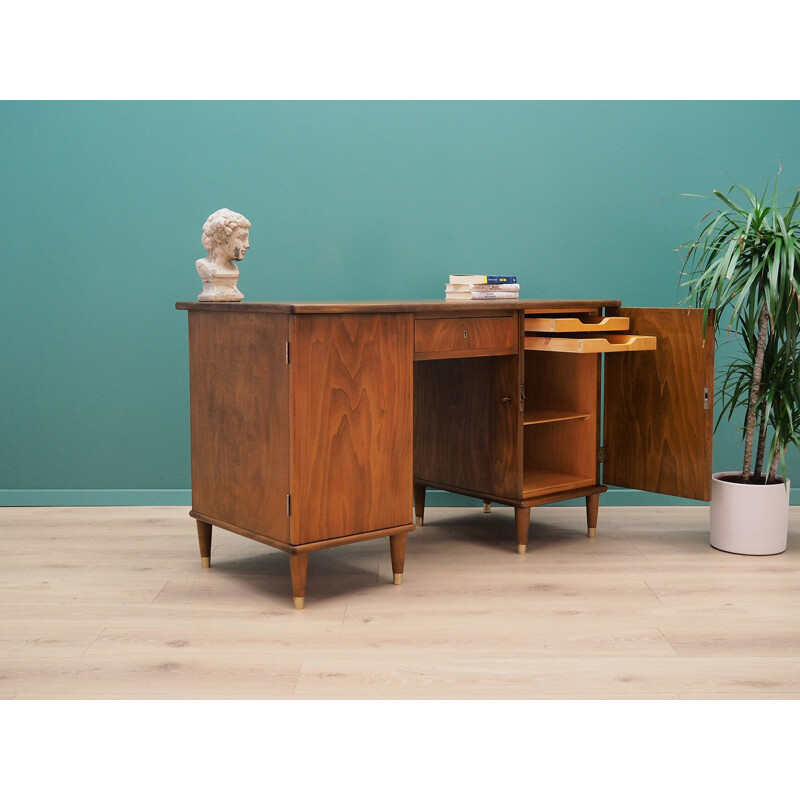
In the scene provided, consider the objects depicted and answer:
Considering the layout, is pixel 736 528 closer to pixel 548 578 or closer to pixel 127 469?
pixel 548 578

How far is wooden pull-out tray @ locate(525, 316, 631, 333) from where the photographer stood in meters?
3.11

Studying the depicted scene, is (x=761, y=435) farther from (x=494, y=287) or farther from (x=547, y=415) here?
(x=494, y=287)

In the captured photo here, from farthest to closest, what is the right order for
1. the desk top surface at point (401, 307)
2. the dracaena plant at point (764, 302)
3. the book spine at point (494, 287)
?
1. the book spine at point (494, 287)
2. the dracaena plant at point (764, 302)
3. the desk top surface at point (401, 307)

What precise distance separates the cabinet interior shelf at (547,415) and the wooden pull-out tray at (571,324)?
0.31 m

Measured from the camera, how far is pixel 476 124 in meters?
3.81

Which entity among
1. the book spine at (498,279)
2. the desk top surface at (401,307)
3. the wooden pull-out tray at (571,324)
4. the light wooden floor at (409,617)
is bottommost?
the light wooden floor at (409,617)

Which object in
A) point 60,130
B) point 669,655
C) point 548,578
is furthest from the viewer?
point 60,130

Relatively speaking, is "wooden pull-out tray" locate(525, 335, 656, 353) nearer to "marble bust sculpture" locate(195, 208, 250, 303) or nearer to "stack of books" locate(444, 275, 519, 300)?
"stack of books" locate(444, 275, 519, 300)

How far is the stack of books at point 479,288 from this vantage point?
11.0 feet

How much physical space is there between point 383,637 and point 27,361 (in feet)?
7.36

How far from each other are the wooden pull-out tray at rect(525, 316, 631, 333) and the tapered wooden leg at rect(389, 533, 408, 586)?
0.85 m

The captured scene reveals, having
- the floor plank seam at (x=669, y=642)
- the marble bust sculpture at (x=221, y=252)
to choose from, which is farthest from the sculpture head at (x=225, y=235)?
the floor plank seam at (x=669, y=642)

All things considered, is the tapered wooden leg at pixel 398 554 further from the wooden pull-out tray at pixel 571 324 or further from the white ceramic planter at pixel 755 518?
the white ceramic planter at pixel 755 518

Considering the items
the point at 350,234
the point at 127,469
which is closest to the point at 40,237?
the point at 127,469
